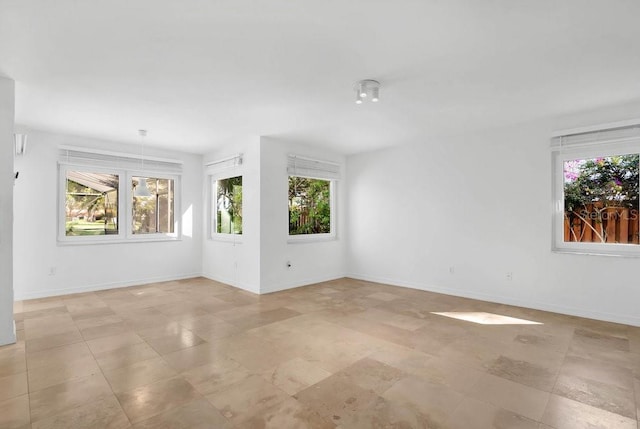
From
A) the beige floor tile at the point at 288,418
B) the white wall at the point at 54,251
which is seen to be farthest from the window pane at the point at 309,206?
the beige floor tile at the point at 288,418

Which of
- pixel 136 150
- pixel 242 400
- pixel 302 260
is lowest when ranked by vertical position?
pixel 242 400

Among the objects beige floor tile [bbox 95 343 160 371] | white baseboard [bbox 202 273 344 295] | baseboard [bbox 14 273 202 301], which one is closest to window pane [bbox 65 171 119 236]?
baseboard [bbox 14 273 202 301]

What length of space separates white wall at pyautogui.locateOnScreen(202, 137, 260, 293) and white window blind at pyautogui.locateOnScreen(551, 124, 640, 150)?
3.95m

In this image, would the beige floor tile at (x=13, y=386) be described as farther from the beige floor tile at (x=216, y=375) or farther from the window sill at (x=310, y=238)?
the window sill at (x=310, y=238)

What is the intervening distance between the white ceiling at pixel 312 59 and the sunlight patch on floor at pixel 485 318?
7.75 feet

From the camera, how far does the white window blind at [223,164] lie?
5.38 metres

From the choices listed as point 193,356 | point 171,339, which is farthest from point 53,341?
point 193,356

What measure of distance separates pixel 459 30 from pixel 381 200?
3765 millimetres

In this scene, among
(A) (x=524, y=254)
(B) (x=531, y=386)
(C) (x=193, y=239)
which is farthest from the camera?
(C) (x=193, y=239)

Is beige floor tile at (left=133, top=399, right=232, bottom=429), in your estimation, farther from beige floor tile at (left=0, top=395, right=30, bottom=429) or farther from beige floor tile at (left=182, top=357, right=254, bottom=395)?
beige floor tile at (left=0, top=395, right=30, bottom=429)

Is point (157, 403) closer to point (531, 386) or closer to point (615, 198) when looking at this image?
point (531, 386)

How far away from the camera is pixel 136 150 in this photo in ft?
18.2

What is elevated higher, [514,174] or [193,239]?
[514,174]

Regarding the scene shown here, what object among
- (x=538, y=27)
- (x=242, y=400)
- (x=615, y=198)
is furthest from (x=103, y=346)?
(x=615, y=198)
